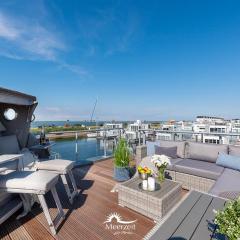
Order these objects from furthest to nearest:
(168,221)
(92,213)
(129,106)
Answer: (129,106) < (92,213) < (168,221)

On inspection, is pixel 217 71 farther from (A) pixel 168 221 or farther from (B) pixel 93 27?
(A) pixel 168 221

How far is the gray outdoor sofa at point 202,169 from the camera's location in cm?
235

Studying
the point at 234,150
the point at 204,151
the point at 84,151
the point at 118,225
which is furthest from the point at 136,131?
the point at 84,151

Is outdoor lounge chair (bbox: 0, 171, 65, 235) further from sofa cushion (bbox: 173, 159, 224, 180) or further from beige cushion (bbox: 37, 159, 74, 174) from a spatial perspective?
sofa cushion (bbox: 173, 159, 224, 180)

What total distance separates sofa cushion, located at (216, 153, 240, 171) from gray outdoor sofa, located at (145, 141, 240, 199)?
8 cm

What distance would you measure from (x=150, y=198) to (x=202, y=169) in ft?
4.41

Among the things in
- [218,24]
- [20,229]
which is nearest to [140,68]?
[218,24]

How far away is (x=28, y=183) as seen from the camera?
193 cm

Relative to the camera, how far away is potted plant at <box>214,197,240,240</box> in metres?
0.78

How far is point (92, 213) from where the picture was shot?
7.86 feet

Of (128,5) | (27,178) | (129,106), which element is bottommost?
(27,178)

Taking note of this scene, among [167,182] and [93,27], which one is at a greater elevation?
Result: [93,27]

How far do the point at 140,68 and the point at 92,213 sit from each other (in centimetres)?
1243

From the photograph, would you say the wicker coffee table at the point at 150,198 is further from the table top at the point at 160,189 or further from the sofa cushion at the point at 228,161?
the sofa cushion at the point at 228,161
